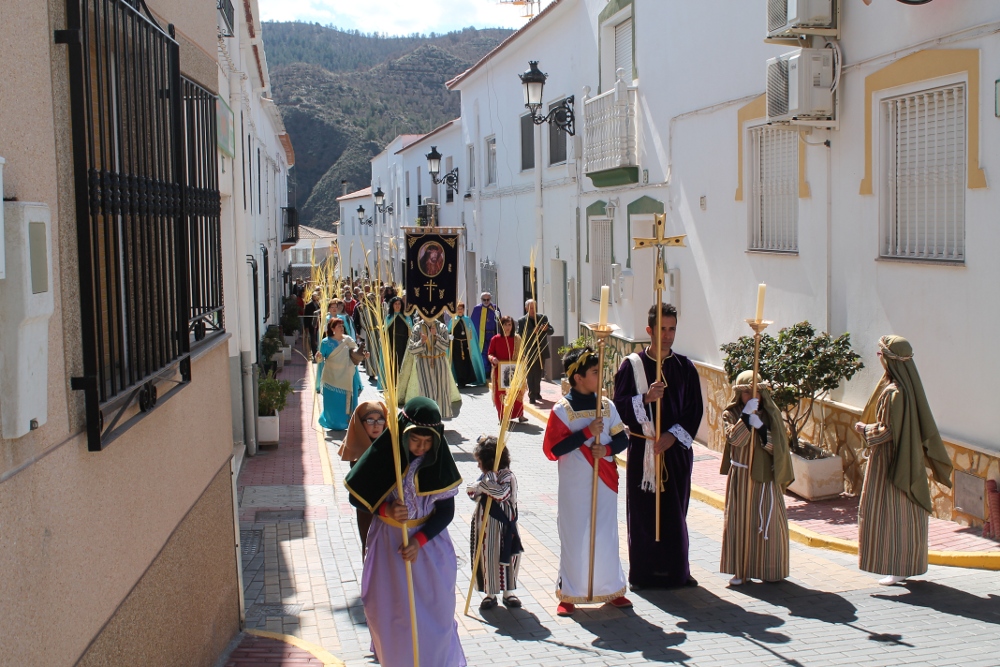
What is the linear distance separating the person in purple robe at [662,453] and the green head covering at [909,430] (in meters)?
1.32

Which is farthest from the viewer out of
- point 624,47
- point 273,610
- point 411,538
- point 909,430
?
point 624,47

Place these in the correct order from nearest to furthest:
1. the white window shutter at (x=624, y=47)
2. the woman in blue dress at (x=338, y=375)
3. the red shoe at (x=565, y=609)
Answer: the red shoe at (x=565, y=609) → the woman in blue dress at (x=338, y=375) → the white window shutter at (x=624, y=47)

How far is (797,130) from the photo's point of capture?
33.0 feet

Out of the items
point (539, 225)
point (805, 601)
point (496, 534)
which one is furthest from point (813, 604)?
point (539, 225)

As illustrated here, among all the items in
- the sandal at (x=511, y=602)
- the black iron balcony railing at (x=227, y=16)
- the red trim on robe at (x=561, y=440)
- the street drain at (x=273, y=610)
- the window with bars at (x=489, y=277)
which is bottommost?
the street drain at (x=273, y=610)

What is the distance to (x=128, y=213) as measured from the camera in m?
4.16

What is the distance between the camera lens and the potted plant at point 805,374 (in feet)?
30.6

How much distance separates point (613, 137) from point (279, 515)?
8.59 metres

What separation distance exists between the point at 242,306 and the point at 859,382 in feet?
22.9

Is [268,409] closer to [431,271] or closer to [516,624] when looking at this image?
[431,271]

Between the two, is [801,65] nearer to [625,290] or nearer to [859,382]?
[859,382]

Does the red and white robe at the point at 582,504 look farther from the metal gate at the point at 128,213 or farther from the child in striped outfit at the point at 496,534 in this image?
the metal gate at the point at 128,213

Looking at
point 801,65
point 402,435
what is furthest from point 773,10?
point 402,435

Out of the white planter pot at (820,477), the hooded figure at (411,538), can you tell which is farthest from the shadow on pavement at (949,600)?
the hooded figure at (411,538)
